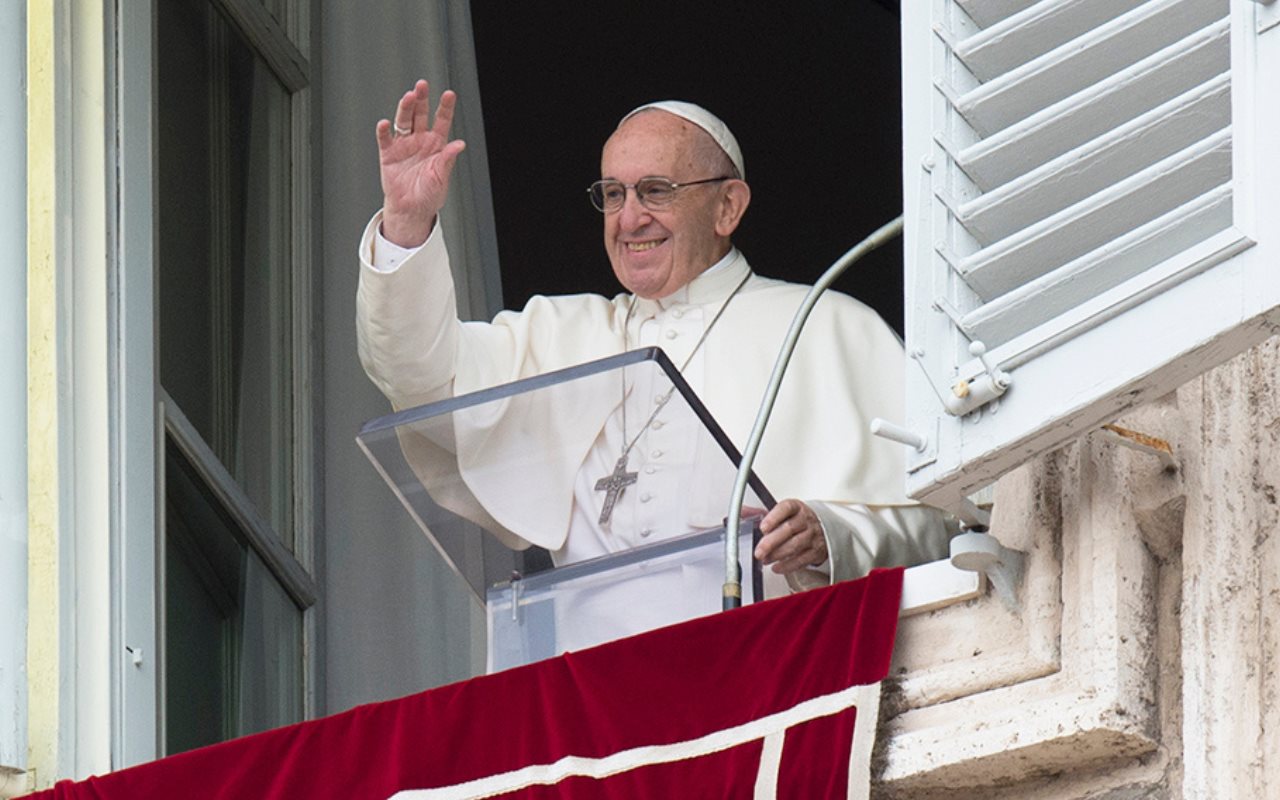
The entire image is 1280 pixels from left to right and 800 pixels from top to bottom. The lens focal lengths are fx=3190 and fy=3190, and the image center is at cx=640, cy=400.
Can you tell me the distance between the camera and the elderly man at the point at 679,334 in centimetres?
456

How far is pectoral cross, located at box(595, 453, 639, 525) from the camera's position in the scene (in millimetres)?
4359

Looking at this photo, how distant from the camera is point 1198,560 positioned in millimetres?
3828

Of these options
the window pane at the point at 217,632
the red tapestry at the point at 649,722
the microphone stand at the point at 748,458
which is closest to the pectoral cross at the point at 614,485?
the microphone stand at the point at 748,458

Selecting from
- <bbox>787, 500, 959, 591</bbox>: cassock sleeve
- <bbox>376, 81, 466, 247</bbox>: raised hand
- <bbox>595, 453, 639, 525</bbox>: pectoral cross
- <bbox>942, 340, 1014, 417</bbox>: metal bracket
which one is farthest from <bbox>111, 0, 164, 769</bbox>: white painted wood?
<bbox>942, 340, 1014, 417</bbox>: metal bracket

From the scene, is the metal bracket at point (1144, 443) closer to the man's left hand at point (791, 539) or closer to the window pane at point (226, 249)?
the man's left hand at point (791, 539)

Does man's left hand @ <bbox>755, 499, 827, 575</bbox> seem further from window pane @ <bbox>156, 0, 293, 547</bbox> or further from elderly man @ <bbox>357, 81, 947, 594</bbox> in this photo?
window pane @ <bbox>156, 0, 293, 547</bbox>

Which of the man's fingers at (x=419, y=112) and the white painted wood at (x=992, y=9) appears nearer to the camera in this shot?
the white painted wood at (x=992, y=9)

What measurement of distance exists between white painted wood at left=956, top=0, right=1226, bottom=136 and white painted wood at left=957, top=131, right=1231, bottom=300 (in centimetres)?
17

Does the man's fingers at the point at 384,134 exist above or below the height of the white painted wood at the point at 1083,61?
above

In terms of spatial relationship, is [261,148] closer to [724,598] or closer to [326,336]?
[326,336]

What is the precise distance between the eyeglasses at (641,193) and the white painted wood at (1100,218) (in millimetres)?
1416

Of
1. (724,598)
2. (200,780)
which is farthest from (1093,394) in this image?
(200,780)

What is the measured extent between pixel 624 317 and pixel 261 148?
1.07 m

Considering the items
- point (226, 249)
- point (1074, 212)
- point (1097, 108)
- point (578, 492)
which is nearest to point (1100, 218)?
point (1074, 212)
